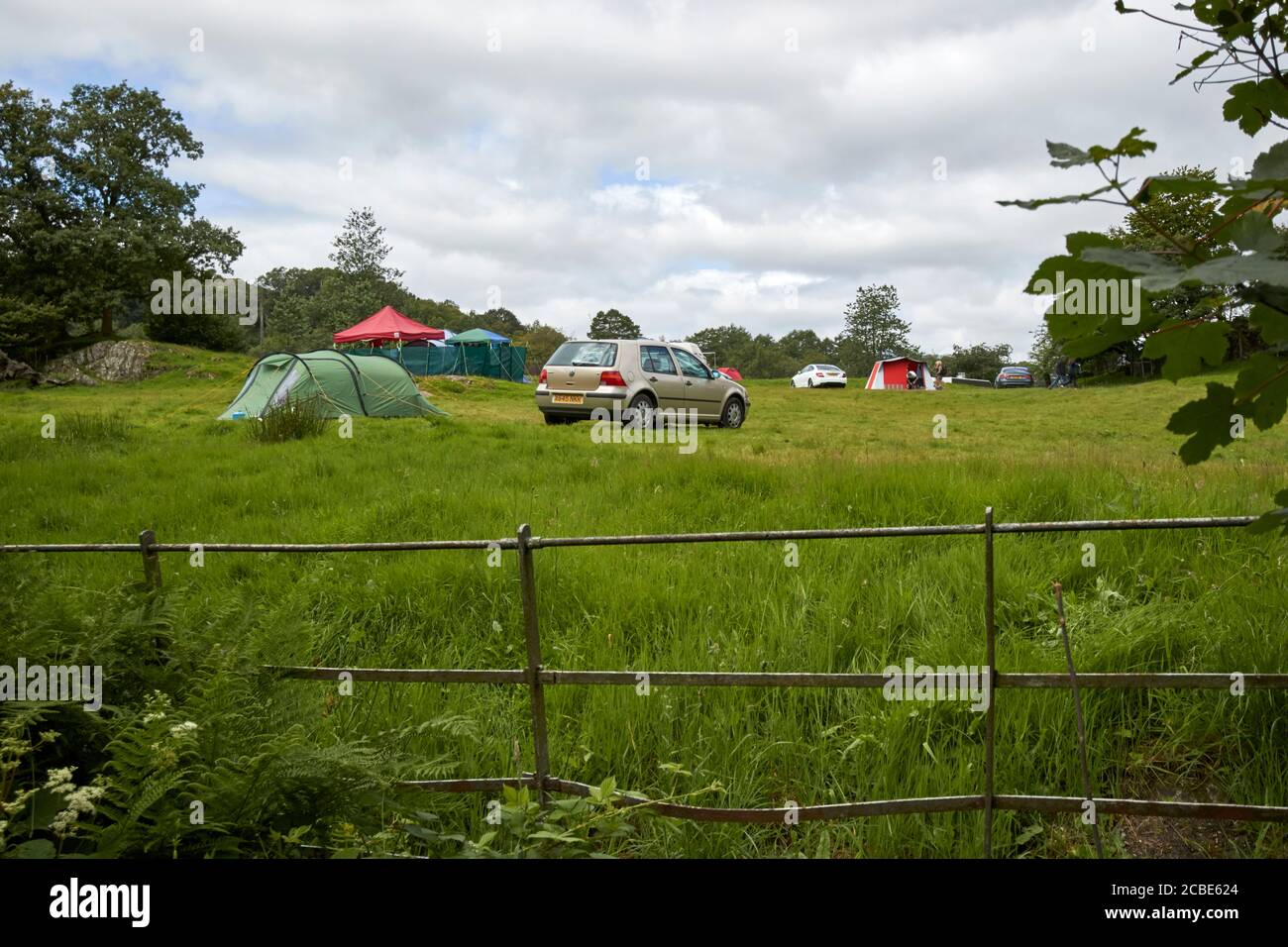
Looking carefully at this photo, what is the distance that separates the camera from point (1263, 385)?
124 centimetres

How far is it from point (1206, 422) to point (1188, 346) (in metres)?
0.14

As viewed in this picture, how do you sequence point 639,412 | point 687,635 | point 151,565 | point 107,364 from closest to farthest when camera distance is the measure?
1. point 151,565
2. point 687,635
3. point 639,412
4. point 107,364

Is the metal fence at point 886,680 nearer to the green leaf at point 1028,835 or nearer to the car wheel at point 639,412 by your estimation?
the green leaf at point 1028,835

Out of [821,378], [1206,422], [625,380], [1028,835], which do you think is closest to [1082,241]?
[1206,422]

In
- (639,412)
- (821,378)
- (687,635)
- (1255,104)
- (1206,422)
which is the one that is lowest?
(687,635)

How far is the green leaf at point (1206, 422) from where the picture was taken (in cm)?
125

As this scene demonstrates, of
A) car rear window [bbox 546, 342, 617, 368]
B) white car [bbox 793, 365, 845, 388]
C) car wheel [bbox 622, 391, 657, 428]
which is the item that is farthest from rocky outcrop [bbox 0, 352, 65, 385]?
white car [bbox 793, 365, 845, 388]

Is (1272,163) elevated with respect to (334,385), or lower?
lower

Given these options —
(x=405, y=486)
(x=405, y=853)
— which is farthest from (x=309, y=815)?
(x=405, y=486)

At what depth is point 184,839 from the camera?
2342 mm

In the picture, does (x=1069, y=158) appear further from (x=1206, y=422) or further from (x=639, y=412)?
(x=639, y=412)

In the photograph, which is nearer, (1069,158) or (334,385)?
(1069,158)

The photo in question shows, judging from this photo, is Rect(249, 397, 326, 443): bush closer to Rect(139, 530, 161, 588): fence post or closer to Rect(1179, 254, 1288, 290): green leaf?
Rect(139, 530, 161, 588): fence post
